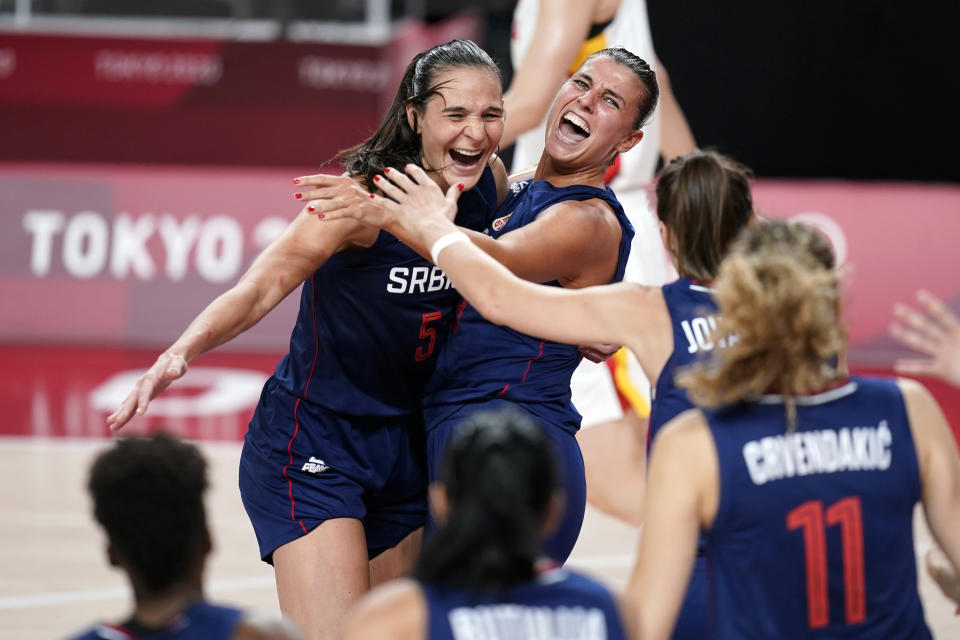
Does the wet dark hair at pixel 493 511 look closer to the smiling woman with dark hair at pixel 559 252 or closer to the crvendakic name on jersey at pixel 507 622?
the crvendakic name on jersey at pixel 507 622

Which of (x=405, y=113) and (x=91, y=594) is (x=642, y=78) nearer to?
(x=405, y=113)

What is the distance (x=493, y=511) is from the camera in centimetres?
237

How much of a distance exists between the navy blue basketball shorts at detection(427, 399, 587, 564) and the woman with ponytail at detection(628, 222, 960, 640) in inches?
45.3

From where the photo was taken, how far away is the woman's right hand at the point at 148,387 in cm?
339

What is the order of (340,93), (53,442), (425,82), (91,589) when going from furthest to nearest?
1. (340,93)
2. (53,442)
3. (91,589)
4. (425,82)

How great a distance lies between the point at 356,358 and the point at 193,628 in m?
1.69

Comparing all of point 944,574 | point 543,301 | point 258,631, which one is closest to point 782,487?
point 944,574

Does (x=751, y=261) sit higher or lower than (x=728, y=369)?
higher

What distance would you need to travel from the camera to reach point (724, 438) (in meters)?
2.82

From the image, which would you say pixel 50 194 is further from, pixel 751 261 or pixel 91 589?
pixel 751 261

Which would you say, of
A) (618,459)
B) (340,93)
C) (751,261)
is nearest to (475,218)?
(751,261)

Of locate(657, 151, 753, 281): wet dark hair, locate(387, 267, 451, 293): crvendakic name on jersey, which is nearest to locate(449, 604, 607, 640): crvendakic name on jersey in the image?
locate(657, 151, 753, 281): wet dark hair

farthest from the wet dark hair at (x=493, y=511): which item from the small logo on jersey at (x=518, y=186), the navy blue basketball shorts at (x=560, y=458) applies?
the small logo on jersey at (x=518, y=186)

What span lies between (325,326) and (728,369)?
1600 millimetres
